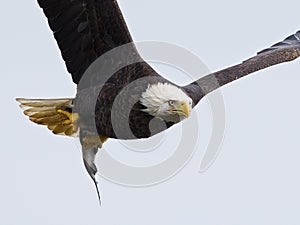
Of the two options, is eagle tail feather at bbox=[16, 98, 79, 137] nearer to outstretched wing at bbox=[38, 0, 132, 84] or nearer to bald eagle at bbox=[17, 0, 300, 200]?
bald eagle at bbox=[17, 0, 300, 200]

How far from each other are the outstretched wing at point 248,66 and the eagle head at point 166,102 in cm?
34

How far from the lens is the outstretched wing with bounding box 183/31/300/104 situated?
8641mm

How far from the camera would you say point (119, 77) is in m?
8.45

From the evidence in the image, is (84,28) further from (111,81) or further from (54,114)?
(54,114)

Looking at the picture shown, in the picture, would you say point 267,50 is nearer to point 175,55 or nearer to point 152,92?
point 175,55

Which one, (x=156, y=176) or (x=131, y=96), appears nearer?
(x=131, y=96)

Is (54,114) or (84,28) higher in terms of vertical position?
(84,28)

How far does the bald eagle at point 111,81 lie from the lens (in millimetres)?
8094

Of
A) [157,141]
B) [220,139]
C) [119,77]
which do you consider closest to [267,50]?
[220,139]

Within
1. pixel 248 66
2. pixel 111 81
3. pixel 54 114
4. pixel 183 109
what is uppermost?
pixel 111 81

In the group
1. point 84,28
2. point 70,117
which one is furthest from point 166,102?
point 70,117

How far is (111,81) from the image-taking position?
336 inches

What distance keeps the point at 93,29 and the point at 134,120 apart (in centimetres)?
92

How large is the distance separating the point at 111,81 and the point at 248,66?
169 centimetres
